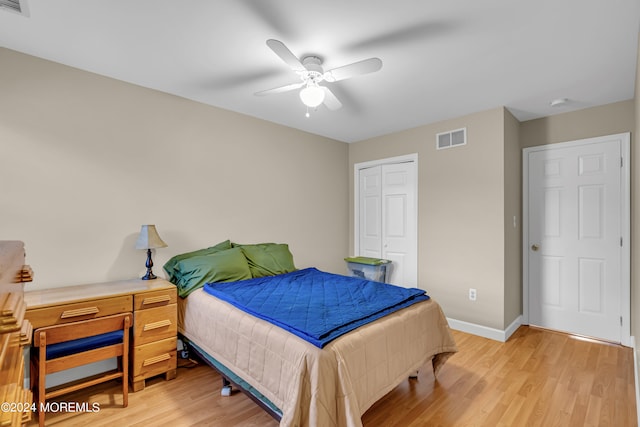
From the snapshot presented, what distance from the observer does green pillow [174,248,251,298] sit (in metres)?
2.63

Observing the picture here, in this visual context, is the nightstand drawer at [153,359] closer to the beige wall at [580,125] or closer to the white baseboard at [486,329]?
the white baseboard at [486,329]

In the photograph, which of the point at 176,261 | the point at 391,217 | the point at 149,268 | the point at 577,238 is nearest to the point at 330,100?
the point at 176,261

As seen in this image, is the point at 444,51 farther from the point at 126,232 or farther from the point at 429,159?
the point at 126,232

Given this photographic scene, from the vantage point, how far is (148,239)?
2531 millimetres

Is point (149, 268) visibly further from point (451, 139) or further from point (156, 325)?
A: point (451, 139)

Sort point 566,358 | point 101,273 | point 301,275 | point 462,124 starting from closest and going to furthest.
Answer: point 101,273, point 566,358, point 301,275, point 462,124

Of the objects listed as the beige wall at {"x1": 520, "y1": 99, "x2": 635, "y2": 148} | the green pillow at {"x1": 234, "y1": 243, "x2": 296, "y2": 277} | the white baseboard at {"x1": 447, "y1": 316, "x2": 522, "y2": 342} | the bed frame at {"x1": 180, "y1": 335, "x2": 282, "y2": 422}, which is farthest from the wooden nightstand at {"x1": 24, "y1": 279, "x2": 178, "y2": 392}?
the beige wall at {"x1": 520, "y1": 99, "x2": 635, "y2": 148}

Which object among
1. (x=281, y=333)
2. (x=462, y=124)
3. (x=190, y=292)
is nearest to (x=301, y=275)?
(x=190, y=292)

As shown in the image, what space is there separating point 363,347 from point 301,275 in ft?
5.12

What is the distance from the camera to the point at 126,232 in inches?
104

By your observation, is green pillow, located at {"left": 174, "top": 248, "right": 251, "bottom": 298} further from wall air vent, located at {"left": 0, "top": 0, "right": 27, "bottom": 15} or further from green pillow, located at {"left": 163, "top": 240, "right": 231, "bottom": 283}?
wall air vent, located at {"left": 0, "top": 0, "right": 27, "bottom": 15}

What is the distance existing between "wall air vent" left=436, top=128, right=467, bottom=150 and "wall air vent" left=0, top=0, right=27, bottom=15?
372 centimetres

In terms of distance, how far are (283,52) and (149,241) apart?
187 centimetres

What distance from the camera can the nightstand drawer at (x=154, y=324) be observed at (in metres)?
2.23
